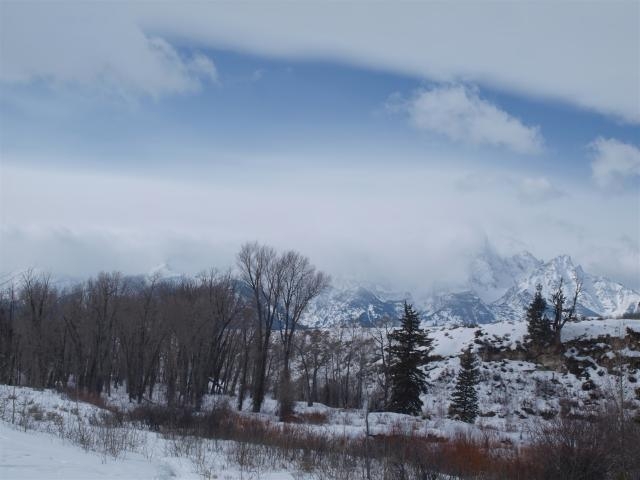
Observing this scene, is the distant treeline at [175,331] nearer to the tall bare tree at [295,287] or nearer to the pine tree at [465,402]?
the tall bare tree at [295,287]

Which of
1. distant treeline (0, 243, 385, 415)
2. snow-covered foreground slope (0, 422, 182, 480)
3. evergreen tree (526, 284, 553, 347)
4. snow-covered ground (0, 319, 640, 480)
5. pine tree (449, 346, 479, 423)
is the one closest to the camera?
snow-covered foreground slope (0, 422, 182, 480)

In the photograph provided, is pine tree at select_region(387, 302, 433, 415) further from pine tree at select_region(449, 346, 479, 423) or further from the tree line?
pine tree at select_region(449, 346, 479, 423)

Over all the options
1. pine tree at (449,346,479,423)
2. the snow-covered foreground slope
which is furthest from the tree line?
the snow-covered foreground slope

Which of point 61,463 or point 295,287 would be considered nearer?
point 61,463

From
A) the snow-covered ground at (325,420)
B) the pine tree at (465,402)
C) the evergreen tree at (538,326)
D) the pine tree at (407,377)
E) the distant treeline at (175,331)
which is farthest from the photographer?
the evergreen tree at (538,326)

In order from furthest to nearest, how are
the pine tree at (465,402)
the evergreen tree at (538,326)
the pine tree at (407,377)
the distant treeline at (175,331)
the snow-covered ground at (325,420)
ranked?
the evergreen tree at (538,326) < the distant treeline at (175,331) < the pine tree at (407,377) < the pine tree at (465,402) < the snow-covered ground at (325,420)

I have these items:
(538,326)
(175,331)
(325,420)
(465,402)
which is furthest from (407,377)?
(175,331)

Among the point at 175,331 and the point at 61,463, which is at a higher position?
the point at 175,331

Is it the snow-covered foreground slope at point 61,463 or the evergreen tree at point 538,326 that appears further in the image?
the evergreen tree at point 538,326

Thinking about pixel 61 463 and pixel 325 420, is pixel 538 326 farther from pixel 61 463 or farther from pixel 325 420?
pixel 61 463

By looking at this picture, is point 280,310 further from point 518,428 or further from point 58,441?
point 58,441

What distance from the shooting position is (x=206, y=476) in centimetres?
1145

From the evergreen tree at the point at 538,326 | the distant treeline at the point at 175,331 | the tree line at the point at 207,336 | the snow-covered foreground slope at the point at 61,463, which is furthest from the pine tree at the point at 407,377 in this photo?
the snow-covered foreground slope at the point at 61,463

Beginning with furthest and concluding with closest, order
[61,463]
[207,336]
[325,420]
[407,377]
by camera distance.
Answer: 1. [207,336]
2. [407,377]
3. [325,420]
4. [61,463]
